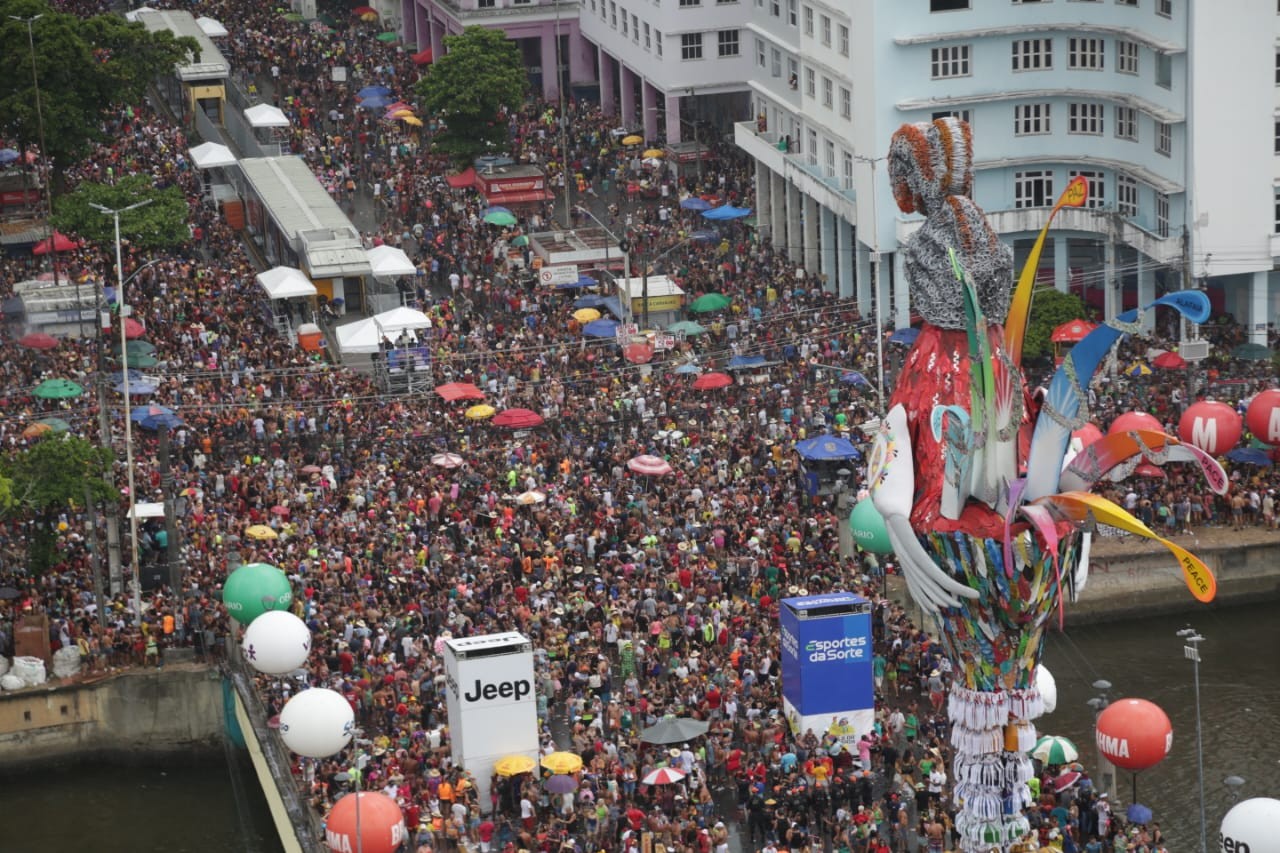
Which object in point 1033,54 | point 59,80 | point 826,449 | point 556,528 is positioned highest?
point 59,80

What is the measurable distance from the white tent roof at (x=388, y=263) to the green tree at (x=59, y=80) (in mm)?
16296

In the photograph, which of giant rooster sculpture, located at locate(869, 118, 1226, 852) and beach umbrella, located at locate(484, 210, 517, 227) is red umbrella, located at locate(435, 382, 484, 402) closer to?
beach umbrella, located at locate(484, 210, 517, 227)

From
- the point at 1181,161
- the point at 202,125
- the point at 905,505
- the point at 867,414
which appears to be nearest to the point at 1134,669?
the point at 867,414

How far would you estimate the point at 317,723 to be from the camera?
6425 cm

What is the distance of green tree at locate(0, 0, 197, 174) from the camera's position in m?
108

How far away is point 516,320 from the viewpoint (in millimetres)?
99812

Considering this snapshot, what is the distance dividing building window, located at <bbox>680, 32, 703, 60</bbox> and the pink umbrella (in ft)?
131

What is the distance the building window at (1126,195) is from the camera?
9519 cm

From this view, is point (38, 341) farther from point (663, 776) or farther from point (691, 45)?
point (663, 776)

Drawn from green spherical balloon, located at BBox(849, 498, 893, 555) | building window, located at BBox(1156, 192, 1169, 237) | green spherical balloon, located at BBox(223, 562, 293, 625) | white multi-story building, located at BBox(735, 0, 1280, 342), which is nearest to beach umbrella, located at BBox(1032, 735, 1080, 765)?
green spherical balloon, located at BBox(849, 498, 893, 555)

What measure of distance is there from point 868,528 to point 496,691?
13384 mm

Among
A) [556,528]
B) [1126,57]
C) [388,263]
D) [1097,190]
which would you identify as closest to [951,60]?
[1126,57]

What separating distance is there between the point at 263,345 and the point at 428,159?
84.0 ft

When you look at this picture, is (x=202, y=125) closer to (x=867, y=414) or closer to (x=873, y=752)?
(x=867, y=414)
